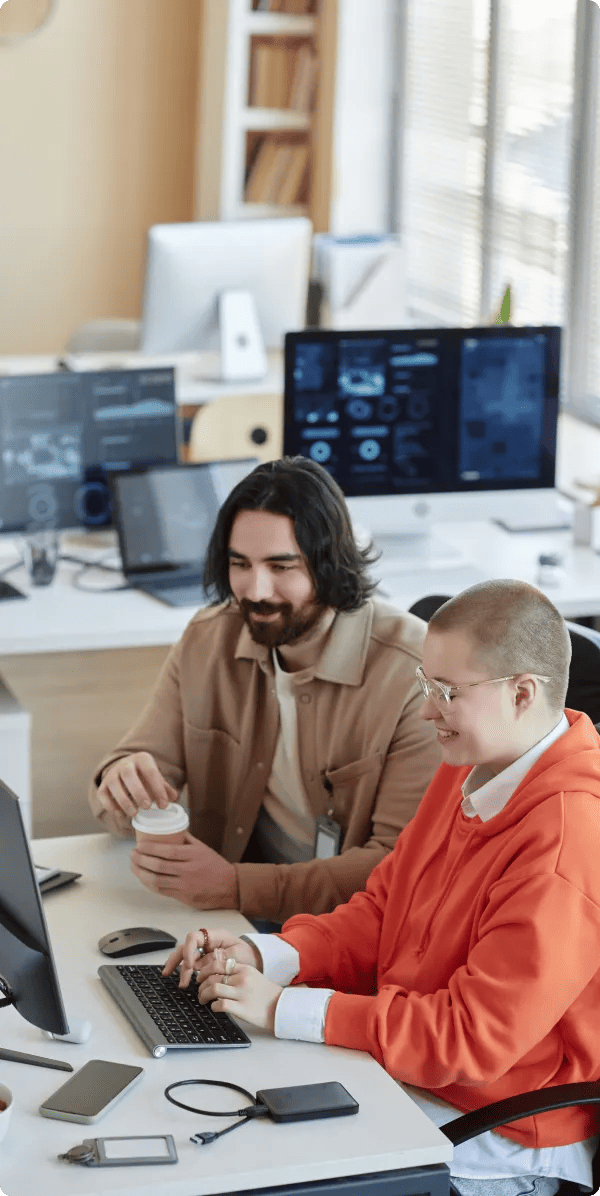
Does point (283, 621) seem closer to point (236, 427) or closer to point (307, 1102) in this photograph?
point (307, 1102)

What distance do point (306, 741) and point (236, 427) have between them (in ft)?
5.98

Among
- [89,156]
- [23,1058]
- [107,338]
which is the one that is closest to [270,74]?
[89,156]

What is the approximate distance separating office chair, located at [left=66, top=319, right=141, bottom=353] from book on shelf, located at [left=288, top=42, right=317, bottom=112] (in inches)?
57.0

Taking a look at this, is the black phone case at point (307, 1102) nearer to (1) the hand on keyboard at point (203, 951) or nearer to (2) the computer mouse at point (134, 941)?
(1) the hand on keyboard at point (203, 951)

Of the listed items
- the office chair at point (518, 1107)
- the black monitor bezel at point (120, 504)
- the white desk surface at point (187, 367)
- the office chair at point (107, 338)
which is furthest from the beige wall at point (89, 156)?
the office chair at point (518, 1107)

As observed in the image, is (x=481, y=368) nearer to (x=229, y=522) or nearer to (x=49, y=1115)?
(x=229, y=522)

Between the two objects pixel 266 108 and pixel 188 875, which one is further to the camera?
pixel 266 108

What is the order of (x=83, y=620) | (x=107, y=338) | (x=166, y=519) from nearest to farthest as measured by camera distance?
(x=83, y=620) < (x=166, y=519) < (x=107, y=338)

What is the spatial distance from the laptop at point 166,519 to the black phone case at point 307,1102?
6.37ft

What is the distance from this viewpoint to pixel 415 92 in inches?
252

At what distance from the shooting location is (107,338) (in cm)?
566

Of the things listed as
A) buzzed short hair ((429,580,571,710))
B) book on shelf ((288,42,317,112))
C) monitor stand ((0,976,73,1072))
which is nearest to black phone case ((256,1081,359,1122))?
monitor stand ((0,976,73,1072))

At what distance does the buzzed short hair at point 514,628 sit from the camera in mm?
1679

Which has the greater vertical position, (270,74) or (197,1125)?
(270,74)
